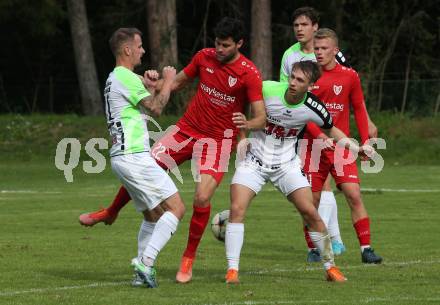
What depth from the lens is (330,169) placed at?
12.4m

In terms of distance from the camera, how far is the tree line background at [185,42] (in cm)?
3697

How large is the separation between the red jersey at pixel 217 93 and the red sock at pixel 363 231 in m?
1.93

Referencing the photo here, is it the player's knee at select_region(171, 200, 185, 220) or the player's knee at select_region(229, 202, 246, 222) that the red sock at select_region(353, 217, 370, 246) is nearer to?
the player's knee at select_region(229, 202, 246, 222)

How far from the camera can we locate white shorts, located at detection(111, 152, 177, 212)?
10.1m

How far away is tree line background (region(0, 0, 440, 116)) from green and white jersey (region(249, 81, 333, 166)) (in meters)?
25.4

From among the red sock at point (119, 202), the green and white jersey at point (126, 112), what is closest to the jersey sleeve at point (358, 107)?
the red sock at point (119, 202)

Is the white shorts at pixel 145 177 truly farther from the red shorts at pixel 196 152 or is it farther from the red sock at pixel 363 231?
the red sock at pixel 363 231

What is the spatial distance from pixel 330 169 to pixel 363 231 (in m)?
0.74

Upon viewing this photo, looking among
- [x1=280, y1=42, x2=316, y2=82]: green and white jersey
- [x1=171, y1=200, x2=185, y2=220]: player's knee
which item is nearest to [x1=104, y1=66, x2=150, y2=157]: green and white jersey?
[x1=171, y1=200, x2=185, y2=220]: player's knee

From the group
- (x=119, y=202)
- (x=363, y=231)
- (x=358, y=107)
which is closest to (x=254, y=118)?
(x=119, y=202)

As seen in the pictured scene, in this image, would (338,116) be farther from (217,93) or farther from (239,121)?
(239,121)

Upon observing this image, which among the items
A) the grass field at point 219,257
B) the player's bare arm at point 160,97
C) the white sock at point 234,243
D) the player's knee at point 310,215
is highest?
the player's bare arm at point 160,97

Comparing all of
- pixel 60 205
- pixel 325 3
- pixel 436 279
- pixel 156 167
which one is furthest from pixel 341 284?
pixel 325 3

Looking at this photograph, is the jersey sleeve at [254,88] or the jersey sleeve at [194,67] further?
the jersey sleeve at [194,67]
